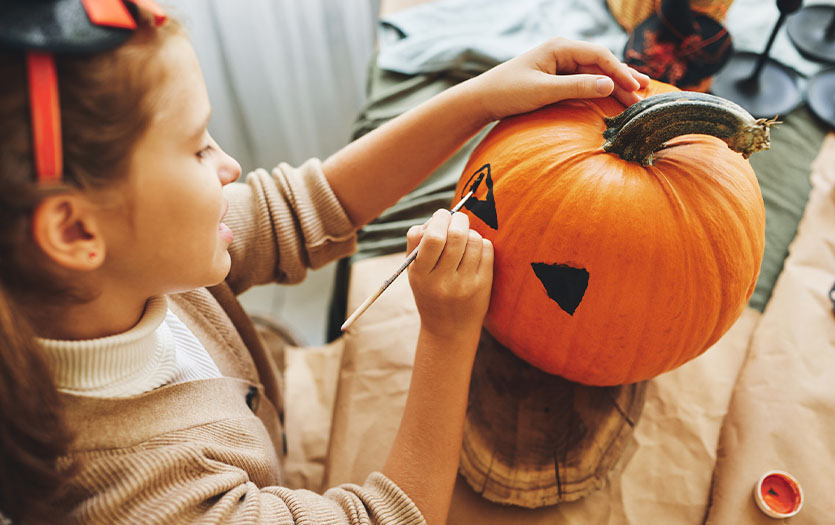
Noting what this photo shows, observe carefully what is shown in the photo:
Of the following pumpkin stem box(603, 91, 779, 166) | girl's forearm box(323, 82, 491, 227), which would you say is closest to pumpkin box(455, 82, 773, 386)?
pumpkin stem box(603, 91, 779, 166)

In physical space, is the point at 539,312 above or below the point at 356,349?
above

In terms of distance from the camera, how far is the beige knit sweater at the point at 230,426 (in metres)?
0.50

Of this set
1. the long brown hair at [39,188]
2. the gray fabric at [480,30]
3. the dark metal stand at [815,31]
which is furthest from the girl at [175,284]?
the dark metal stand at [815,31]

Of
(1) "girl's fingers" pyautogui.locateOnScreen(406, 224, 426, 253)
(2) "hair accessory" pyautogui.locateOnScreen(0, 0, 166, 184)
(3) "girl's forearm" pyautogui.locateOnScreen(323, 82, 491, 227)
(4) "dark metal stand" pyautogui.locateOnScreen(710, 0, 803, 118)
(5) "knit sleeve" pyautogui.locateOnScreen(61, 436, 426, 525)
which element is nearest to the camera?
(2) "hair accessory" pyautogui.locateOnScreen(0, 0, 166, 184)

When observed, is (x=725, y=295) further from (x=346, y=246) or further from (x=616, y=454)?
(x=346, y=246)

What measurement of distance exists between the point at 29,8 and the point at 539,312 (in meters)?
0.50

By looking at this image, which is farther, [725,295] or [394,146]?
[394,146]

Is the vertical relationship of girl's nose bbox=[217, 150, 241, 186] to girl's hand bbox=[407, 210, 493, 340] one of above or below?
above

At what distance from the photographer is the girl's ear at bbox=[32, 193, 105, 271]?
41 cm

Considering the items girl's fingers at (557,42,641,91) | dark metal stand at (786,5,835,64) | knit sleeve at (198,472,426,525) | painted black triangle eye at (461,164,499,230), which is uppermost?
girl's fingers at (557,42,641,91)

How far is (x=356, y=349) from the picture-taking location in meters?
0.84

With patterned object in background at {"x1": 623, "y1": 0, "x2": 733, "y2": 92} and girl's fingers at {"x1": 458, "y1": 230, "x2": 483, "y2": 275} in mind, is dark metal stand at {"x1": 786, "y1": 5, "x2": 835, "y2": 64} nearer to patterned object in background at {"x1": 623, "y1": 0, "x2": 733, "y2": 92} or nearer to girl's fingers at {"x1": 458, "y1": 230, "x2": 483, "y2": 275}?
patterned object in background at {"x1": 623, "y1": 0, "x2": 733, "y2": 92}

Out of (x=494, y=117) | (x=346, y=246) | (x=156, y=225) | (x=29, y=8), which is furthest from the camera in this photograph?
(x=346, y=246)

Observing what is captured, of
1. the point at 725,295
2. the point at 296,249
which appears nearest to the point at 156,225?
the point at 296,249
